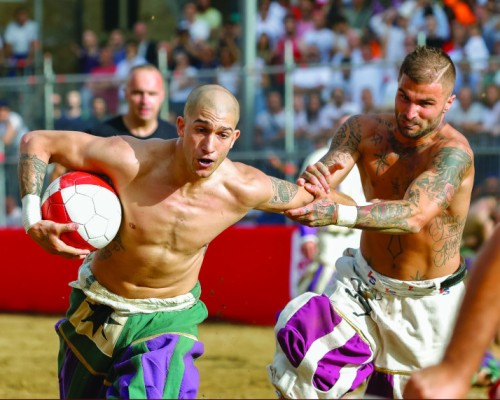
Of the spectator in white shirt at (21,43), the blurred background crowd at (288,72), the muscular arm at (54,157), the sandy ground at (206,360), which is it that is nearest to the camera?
the muscular arm at (54,157)

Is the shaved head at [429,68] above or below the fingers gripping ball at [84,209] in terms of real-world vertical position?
above

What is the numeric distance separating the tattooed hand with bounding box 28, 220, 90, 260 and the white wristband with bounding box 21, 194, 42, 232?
0.27 feet

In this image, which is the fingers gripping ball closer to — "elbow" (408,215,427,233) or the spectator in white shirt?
"elbow" (408,215,427,233)

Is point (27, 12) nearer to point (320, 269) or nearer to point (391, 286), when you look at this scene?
point (320, 269)

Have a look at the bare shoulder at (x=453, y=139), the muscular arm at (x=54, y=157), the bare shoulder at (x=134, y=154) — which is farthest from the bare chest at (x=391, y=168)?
the muscular arm at (x=54, y=157)

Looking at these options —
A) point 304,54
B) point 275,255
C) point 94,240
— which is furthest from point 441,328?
point 304,54

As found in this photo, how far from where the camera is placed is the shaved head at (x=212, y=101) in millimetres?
4594

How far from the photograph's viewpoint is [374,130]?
538 cm

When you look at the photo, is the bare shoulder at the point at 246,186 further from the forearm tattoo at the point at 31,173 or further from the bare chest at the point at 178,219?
the forearm tattoo at the point at 31,173

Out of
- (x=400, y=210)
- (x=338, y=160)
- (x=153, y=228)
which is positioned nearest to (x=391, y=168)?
(x=338, y=160)

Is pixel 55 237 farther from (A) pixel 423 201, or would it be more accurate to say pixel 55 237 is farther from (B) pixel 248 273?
(B) pixel 248 273

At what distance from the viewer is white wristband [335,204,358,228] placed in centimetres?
473

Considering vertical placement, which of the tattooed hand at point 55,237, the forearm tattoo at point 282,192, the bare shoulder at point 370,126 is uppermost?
the bare shoulder at point 370,126

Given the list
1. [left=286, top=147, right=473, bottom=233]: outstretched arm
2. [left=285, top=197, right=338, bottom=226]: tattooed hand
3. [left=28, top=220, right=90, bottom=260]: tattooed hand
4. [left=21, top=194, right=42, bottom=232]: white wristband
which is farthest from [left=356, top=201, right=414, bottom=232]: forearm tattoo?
[left=21, top=194, right=42, bottom=232]: white wristband
